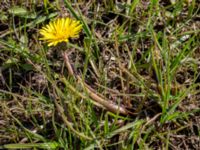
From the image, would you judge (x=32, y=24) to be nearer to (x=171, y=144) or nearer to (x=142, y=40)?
(x=142, y=40)

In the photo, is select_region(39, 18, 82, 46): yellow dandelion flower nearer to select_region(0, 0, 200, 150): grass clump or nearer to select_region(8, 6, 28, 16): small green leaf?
select_region(0, 0, 200, 150): grass clump

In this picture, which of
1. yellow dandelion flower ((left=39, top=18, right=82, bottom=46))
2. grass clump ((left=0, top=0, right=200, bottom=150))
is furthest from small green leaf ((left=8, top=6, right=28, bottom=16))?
yellow dandelion flower ((left=39, top=18, right=82, bottom=46))

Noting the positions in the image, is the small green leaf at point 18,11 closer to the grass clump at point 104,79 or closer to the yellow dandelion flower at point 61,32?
the grass clump at point 104,79

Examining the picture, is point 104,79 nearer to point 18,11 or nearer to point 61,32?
point 61,32

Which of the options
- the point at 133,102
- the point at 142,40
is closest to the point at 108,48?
the point at 142,40

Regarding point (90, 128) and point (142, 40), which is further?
point (142, 40)

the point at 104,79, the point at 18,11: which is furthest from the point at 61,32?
the point at 18,11

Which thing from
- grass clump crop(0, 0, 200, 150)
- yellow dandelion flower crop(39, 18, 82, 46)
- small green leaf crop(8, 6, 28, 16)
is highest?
small green leaf crop(8, 6, 28, 16)

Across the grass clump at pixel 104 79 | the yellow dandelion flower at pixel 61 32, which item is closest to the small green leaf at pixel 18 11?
the grass clump at pixel 104 79
